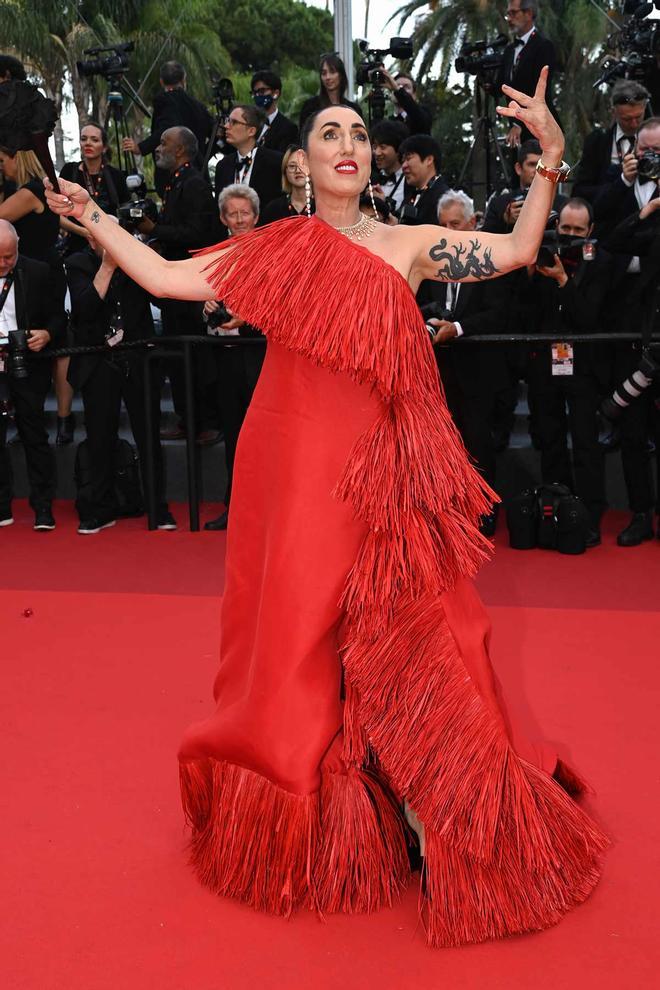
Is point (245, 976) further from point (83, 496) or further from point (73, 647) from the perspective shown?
point (83, 496)

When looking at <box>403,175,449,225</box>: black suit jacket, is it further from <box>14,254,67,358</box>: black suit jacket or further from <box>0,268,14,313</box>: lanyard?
<box>0,268,14,313</box>: lanyard

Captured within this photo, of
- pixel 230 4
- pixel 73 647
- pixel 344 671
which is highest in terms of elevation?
pixel 230 4

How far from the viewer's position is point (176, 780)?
134 inches

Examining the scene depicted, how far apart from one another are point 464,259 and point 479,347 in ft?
11.3

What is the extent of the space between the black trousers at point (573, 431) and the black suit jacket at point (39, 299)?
2753mm

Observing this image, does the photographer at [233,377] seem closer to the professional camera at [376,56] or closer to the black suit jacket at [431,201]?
the black suit jacket at [431,201]

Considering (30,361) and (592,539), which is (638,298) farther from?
(30,361)

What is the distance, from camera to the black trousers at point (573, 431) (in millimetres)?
6234

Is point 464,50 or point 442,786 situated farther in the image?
point 464,50

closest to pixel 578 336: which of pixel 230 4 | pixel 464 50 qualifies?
pixel 464 50

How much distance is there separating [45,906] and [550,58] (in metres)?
6.54

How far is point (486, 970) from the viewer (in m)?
2.47

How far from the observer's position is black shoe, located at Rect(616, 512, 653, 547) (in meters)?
6.02

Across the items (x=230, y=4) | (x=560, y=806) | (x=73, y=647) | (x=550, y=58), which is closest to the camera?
(x=560, y=806)
